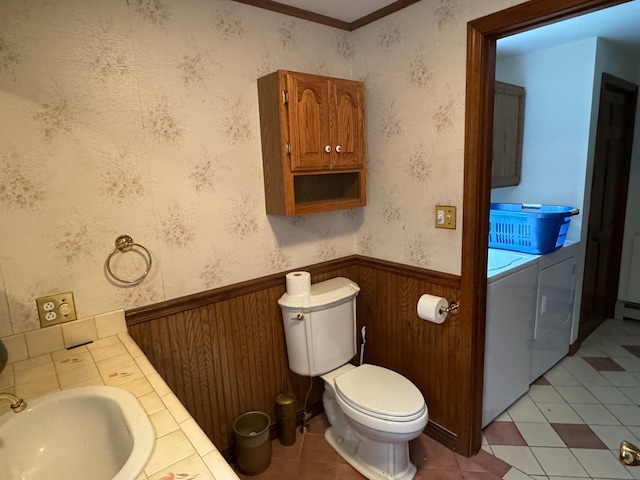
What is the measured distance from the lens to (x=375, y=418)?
1604 millimetres

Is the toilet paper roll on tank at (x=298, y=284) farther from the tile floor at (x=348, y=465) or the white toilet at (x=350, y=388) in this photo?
the tile floor at (x=348, y=465)

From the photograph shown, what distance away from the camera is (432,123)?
1768 mm

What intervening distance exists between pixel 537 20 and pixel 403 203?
0.92 metres

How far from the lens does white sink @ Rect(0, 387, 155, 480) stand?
95 centimetres

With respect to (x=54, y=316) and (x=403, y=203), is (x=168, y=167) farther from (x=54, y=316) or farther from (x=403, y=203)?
(x=403, y=203)

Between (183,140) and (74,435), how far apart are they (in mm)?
1098

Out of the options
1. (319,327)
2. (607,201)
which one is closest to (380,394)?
(319,327)

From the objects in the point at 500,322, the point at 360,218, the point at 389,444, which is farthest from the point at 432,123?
the point at 389,444

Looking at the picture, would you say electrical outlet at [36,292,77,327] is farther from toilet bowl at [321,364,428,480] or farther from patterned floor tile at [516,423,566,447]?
patterned floor tile at [516,423,566,447]

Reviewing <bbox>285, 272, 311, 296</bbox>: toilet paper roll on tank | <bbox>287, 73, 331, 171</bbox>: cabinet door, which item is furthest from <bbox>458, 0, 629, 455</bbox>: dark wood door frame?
<bbox>285, 272, 311, 296</bbox>: toilet paper roll on tank

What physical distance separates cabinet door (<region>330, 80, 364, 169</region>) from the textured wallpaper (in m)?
0.15

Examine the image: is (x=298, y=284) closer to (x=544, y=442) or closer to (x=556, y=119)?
(x=544, y=442)

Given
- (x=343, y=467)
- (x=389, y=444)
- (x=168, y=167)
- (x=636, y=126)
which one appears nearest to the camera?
(x=168, y=167)

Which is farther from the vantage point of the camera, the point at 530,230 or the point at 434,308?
the point at 530,230
